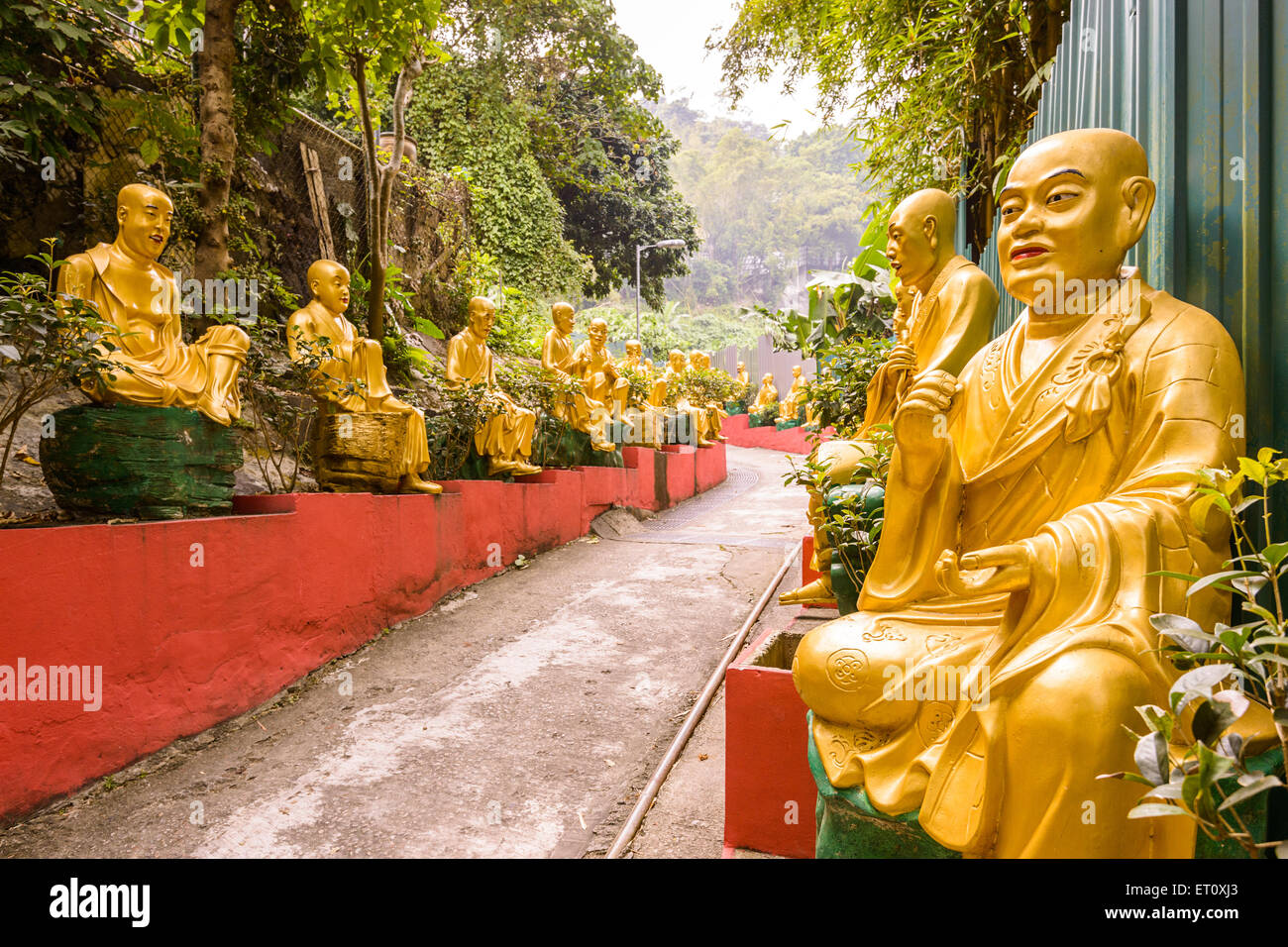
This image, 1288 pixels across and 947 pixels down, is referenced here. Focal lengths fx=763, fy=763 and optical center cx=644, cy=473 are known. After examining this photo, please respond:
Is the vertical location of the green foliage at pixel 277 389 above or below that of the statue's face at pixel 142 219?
below

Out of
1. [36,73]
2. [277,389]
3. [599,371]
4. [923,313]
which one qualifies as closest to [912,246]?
[923,313]

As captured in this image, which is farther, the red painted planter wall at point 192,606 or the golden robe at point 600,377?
the golden robe at point 600,377

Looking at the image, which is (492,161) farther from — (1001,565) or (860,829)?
(860,829)

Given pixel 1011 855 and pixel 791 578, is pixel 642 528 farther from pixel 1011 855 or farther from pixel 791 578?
pixel 1011 855

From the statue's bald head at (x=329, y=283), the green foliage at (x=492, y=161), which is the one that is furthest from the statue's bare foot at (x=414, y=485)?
the green foliage at (x=492, y=161)

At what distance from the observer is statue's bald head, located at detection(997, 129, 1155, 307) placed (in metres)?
1.98

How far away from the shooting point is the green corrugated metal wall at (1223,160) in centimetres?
185

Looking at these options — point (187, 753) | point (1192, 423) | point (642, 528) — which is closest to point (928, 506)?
point (1192, 423)

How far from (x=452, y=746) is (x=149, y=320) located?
9.20 feet

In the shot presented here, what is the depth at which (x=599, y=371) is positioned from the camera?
33.9ft

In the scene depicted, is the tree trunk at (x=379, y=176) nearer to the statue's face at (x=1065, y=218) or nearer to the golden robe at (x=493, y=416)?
the golden robe at (x=493, y=416)

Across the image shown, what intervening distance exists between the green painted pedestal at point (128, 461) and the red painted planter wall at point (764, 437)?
16161 mm

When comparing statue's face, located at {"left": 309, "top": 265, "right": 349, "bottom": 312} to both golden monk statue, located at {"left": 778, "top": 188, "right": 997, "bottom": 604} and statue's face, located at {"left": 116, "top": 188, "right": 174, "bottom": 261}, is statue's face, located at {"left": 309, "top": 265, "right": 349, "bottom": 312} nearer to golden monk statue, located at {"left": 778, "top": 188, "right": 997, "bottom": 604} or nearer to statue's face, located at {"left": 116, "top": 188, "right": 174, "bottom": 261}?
statue's face, located at {"left": 116, "top": 188, "right": 174, "bottom": 261}

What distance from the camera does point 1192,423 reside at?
1.77 metres
